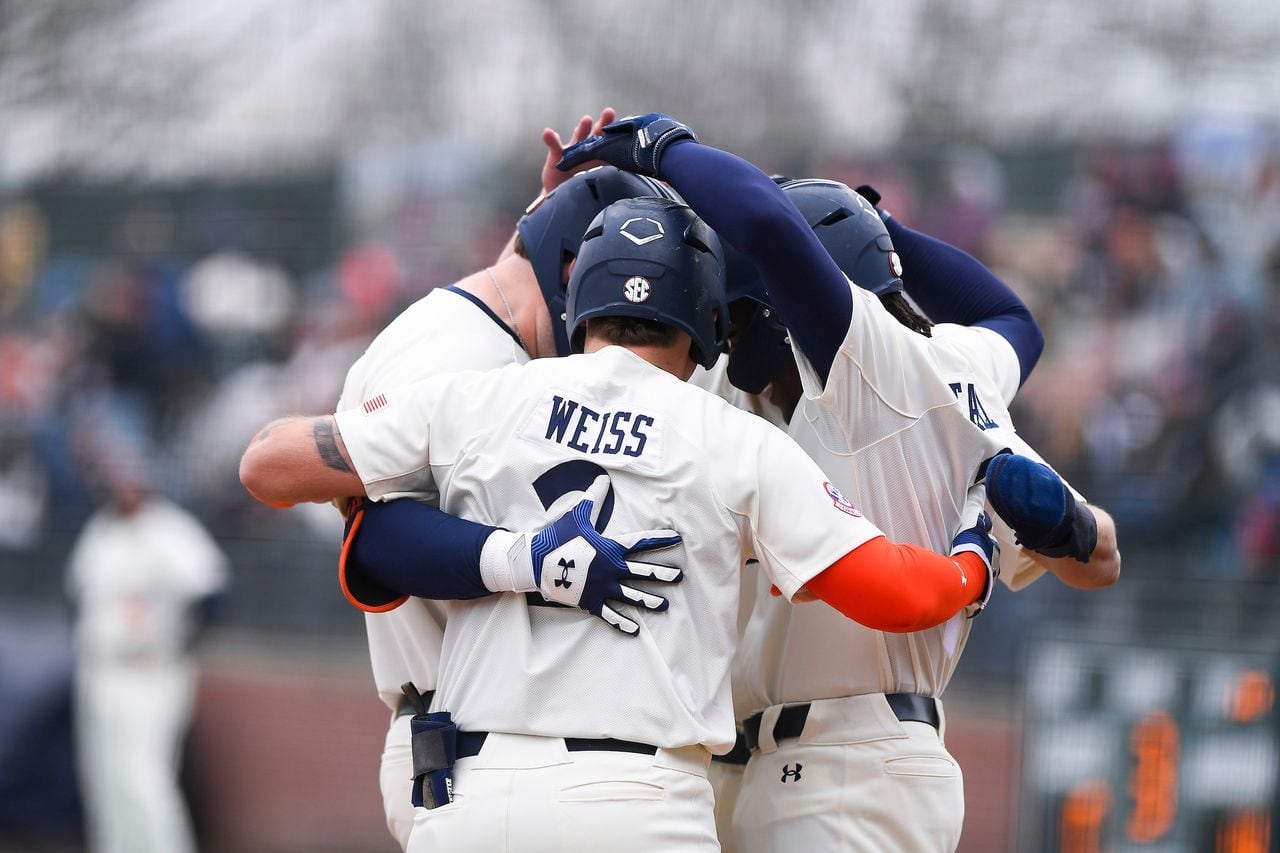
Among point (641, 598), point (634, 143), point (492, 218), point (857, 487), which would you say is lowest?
point (641, 598)

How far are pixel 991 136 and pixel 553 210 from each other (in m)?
6.78

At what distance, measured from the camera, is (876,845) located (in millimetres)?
3172

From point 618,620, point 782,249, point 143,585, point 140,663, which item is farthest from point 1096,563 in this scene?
point 140,663

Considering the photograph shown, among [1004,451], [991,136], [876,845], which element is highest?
[991,136]

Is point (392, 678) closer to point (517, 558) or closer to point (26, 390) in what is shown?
point (517, 558)

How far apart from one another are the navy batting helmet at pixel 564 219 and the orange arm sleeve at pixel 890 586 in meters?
0.94

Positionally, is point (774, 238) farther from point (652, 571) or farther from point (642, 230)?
point (652, 571)

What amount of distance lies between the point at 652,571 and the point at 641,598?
0.05 m

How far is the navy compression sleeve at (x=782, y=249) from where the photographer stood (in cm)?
291

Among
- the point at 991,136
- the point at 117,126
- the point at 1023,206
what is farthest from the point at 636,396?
the point at 117,126

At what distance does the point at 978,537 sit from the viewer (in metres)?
3.17

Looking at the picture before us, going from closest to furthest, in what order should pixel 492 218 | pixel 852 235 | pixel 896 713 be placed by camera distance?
pixel 896 713, pixel 852 235, pixel 492 218

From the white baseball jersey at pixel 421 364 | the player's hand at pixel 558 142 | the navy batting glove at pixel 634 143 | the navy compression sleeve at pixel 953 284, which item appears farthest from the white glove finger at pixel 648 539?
the navy compression sleeve at pixel 953 284

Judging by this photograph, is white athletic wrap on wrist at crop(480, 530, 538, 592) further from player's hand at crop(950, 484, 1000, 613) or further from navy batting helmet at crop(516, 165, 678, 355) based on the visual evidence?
player's hand at crop(950, 484, 1000, 613)
